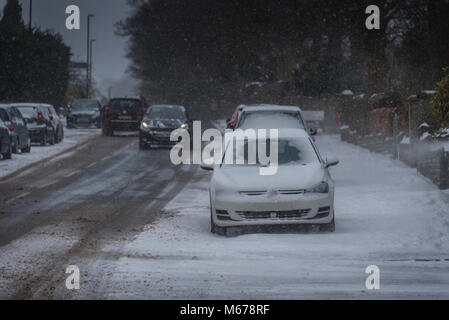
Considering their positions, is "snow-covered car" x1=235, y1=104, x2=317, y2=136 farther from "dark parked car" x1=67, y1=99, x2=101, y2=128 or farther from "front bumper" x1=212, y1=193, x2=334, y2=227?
"dark parked car" x1=67, y1=99, x2=101, y2=128

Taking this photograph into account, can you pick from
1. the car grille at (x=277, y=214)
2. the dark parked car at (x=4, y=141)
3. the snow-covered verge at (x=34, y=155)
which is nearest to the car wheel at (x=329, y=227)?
the car grille at (x=277, y=214)

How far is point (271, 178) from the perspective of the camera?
41.3 feet

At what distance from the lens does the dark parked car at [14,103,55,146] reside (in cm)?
3416

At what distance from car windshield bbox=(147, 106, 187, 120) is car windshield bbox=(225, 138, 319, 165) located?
62.2 feet

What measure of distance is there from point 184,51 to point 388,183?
153 ft

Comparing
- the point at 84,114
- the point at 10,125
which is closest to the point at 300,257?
the point at 10,125

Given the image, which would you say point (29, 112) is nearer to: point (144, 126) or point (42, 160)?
point (144, 126)

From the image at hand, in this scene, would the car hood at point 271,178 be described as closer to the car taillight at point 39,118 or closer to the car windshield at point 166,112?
the car windshield at point 166,112

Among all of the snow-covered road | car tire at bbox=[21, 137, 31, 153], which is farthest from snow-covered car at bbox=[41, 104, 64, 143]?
the snow-covered road

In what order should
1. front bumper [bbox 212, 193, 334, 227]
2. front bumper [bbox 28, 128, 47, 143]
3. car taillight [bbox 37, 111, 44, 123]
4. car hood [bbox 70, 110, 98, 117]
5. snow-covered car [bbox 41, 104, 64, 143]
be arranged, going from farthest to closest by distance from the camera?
1. car hood [bbox 70, 110, 98, 117]
2. snow-covered car [bbox 41, 104, 64, 143]
3. car taillight [bbox 37, 111, 44, 123]
4. front bumper [bbox 28, 128, 47, 143]
5. front bumper [bbox 212, 193, 334, 227]

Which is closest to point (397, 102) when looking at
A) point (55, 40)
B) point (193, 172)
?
point (193, 172)

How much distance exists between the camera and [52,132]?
35.4 meters

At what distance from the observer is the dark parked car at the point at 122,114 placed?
135 feet

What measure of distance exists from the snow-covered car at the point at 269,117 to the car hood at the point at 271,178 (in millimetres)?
9194
